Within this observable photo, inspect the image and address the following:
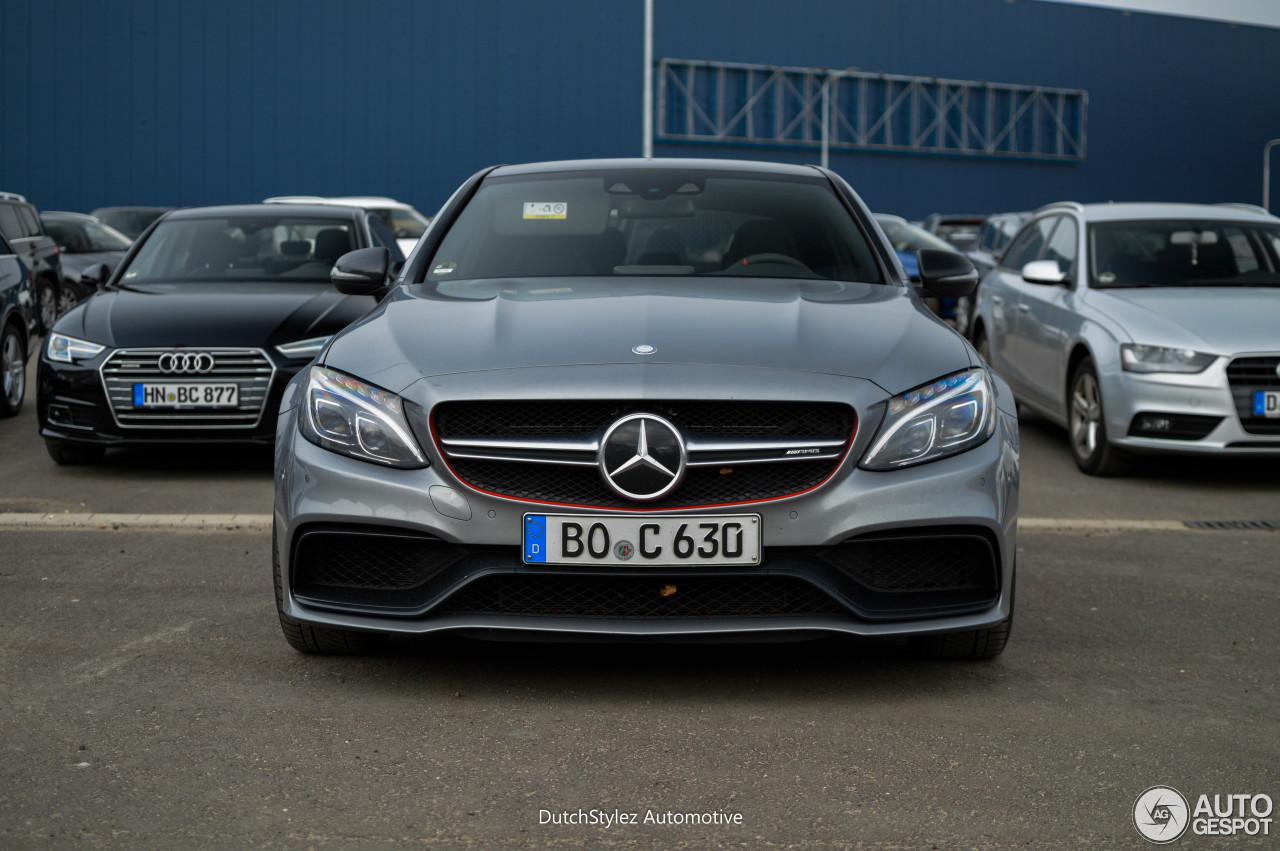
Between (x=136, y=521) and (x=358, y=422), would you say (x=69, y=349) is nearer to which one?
(x=136, y=521)

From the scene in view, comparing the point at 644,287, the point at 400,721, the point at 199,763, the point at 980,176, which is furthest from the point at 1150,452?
the point at 980,176

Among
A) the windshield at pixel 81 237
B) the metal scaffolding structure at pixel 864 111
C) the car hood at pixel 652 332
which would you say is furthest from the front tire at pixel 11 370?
the metal scaffolding structure at pixel 864 111

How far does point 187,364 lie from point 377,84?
3482 centimetres

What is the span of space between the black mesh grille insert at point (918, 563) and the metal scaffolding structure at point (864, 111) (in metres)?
42.5

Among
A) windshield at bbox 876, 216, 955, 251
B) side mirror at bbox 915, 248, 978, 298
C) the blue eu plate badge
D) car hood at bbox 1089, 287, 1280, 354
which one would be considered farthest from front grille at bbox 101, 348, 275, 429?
windshield at bbox 876, 216, 955, 251

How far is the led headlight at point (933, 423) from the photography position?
146 inches

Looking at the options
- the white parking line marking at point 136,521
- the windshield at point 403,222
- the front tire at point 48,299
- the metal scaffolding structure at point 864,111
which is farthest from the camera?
the metal scaffolding structure at point 864,111

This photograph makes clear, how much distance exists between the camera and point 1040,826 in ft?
9.68

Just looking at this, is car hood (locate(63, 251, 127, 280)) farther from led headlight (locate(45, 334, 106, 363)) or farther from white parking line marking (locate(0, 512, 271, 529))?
white parking line marking (locate(0, 512, 271, 529))

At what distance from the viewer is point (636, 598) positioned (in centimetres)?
372

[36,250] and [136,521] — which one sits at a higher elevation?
[36,250]

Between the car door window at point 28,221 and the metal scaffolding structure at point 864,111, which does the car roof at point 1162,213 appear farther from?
the metal scaffolding structure at point 864,111

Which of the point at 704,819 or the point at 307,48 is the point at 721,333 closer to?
the point at 704,819

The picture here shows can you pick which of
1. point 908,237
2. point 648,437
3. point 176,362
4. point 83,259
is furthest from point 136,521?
point 908,237
